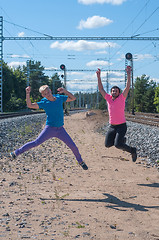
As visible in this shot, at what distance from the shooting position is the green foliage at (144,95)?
8850 cm

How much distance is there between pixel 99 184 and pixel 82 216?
2.17 metres

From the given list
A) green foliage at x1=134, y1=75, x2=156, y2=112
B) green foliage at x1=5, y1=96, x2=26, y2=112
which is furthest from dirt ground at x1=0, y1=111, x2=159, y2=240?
green foliage at x1=134, y1=75, x2=156, y2=112

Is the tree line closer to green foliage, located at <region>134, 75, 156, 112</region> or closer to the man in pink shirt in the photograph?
green foliage, located at <region>134, 75, 156, 112</region>

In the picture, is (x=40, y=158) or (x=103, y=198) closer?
(x=103, y=198)

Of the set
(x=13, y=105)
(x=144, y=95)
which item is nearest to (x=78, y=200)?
(x=13, y=105)

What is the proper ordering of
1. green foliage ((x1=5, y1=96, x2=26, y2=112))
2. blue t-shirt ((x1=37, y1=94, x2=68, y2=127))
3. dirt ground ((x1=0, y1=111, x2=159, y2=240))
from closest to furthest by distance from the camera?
1. dirt ground ((x1=0, y1=111, x2=159, y2=240))
2. blue t-shirt ((x1=37, y1=94, x2=68, y2=127))
3. green foliage ((x1=5, y1=96, x2=26, y2=112))

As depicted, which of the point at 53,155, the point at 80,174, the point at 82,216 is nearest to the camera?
the point at 82,216

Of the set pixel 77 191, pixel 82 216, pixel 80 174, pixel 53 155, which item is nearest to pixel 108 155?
pixel 53 155

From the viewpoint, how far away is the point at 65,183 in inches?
271

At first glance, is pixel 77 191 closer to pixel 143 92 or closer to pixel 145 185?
pixel 145 185

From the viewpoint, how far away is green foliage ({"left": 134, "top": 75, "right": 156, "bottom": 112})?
88.5 m

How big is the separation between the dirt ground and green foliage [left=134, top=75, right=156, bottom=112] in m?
81.0

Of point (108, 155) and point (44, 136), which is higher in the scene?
point (44, 136)

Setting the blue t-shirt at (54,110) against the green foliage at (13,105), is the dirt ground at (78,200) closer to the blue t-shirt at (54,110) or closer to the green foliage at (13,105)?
the blue t-shirt at (54,110)
